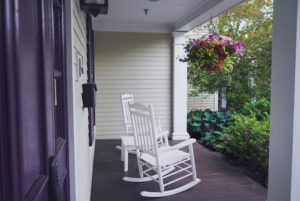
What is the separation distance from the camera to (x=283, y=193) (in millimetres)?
1540

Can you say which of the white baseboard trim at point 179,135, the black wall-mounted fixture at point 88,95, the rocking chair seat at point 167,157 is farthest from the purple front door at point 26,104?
the white baseboard trim at point 179,135

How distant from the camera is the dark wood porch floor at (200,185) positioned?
2.85m

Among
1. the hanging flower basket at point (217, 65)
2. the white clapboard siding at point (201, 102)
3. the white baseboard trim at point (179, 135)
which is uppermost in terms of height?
the hanging flower basket at point (217, 65)

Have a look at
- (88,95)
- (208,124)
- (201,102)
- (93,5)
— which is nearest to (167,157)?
(88,95)

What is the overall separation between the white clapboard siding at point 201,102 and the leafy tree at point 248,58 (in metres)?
0.84

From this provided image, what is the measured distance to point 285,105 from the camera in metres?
1.52

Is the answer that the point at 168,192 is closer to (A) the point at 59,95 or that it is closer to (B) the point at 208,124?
(A) the point at 59,95

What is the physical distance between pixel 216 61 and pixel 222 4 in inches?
31.7

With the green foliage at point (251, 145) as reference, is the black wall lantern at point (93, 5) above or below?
above

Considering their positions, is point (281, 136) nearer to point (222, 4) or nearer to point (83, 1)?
point (83, 1)

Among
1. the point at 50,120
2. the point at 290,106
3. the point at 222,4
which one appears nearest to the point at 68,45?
the point at 50,120

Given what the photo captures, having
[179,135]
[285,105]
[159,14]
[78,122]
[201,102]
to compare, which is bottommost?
[179,135]

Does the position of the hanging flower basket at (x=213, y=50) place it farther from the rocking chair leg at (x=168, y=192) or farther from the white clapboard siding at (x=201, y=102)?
the white clapboard siding at (x=201, y=102)

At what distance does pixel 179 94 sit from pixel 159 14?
5.88 ft
